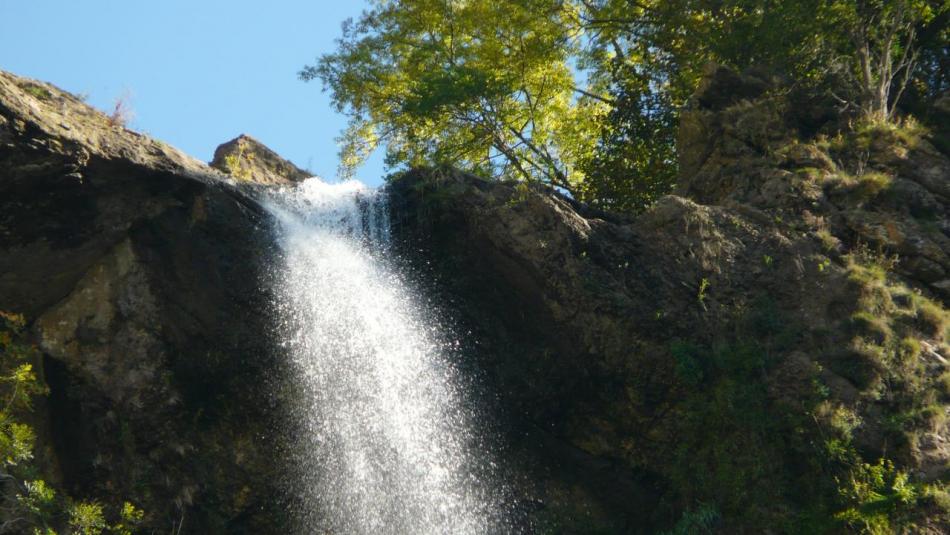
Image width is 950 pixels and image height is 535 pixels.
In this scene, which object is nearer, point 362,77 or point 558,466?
point 558,466

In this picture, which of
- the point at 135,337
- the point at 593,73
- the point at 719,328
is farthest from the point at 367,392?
the point at 593,73

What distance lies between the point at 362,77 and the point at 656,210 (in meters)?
13.0

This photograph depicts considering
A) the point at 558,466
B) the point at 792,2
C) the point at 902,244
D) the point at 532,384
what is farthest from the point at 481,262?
the point at 792,2

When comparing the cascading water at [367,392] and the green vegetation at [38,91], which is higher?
the green vegetation at [38,91]

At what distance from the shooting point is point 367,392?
1552cm

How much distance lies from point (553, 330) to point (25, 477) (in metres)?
8.17

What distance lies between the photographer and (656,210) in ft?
55.0

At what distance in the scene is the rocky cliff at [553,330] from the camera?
552 inches

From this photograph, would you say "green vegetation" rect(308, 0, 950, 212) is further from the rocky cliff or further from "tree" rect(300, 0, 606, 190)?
the rocky cliff

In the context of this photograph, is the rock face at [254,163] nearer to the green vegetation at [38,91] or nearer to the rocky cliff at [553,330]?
the rocky cliff at [553,330]

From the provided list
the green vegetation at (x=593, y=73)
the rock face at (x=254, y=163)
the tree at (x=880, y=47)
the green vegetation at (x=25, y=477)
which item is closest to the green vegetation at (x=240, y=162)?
the rock face at (x=254, y=163)

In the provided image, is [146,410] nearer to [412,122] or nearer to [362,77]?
[412,122]

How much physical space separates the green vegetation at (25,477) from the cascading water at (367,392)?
2.96m

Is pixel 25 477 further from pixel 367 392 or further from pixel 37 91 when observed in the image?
pixel 37 91
